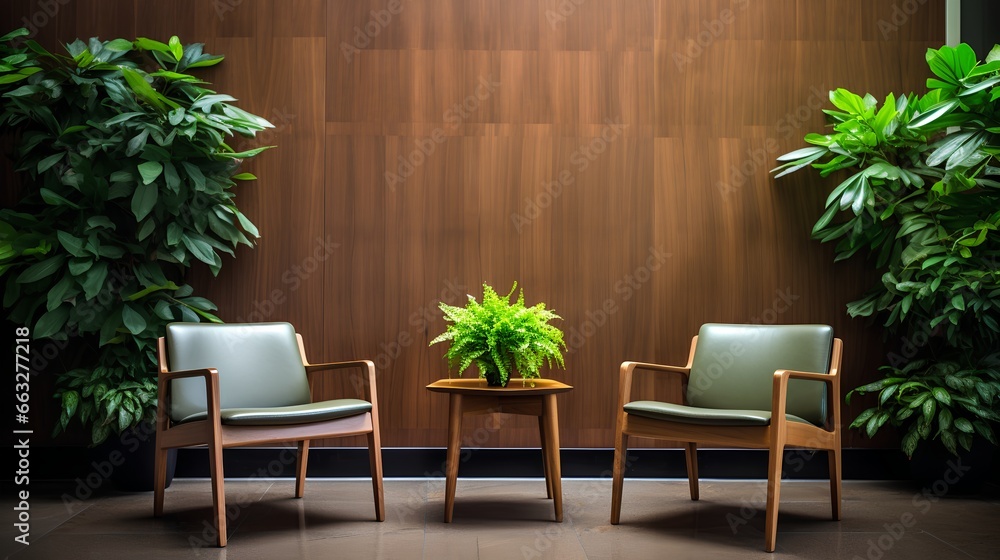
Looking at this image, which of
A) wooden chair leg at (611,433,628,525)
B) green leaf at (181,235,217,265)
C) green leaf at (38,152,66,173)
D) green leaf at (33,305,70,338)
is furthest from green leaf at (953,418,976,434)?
green leaf at (38,152,66,173)

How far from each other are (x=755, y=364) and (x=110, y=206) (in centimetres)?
324

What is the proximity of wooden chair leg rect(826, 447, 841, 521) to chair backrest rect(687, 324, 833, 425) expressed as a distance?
0.49 feet

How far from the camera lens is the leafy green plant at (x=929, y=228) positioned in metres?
3.66

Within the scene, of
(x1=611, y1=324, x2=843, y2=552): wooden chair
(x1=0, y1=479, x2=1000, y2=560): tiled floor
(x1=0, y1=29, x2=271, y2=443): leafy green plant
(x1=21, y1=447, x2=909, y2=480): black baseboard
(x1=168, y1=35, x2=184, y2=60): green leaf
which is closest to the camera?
(x1=0, y1=479, x2=1000, y2=560): tiled floor

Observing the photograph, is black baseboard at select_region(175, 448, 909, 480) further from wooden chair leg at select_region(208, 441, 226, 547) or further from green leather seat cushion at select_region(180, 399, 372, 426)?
wooden chair leg at select_region(208, 441, 226, 547)

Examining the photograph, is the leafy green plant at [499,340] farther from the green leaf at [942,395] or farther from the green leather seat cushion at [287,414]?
the green leaf at [942,395]

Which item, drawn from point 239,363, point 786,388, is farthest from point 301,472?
point 786,388

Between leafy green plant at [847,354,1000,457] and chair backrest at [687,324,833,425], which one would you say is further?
leafy green plant at [847,354,1000,457]

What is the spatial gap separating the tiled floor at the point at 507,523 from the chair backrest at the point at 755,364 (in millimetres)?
494

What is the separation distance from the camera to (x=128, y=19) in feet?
14.3

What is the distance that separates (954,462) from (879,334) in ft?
2.50

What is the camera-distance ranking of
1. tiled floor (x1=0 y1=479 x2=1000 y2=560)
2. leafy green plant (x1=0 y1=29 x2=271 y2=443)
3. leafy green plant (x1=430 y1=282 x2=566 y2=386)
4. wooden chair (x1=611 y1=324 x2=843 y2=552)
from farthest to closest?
leafy green plant (x1=0 y1=29 x2=271 y2=443) → leafy green plant (x1=430 y1=282 x2=566 y2=386) → wooden chair (x1=611 y1=324 x2=843 y2=552) → tiled floor (x1=0 y1=479 x2=1000 y2=560)

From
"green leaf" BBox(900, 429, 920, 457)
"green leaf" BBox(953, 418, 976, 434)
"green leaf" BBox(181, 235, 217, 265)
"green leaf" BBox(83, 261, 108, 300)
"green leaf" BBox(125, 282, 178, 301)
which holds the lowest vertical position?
"green leaf" BBox(900, 429, 920, 457)

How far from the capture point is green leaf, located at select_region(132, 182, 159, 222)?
3.71 m
